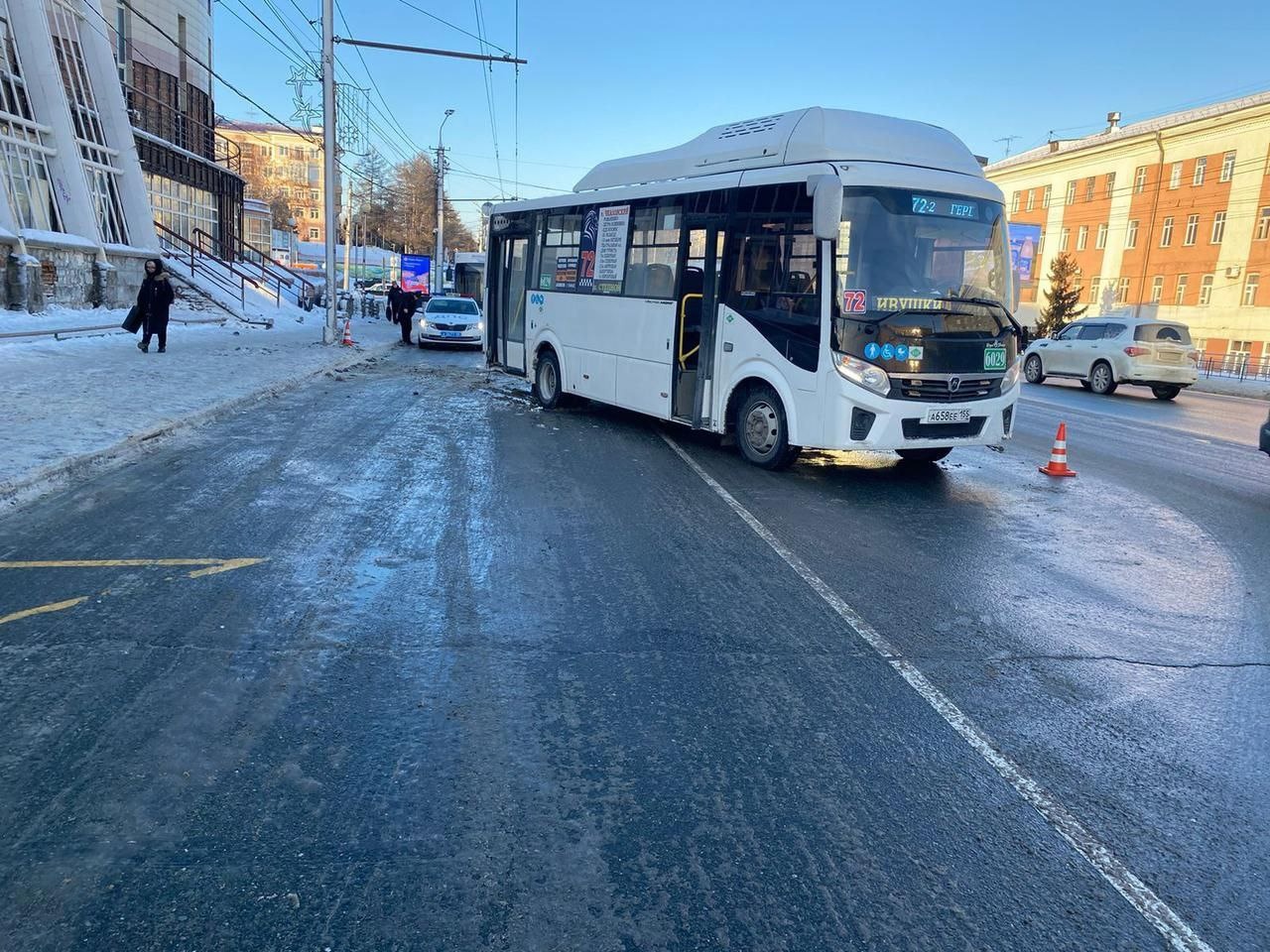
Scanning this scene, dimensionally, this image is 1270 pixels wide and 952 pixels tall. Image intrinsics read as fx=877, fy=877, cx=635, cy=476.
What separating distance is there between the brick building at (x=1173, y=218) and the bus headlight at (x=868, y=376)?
40.5 meters

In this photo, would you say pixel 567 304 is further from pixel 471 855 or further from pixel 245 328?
pixel 245 328

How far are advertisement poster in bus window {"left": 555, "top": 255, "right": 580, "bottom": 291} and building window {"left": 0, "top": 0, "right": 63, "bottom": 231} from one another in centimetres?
1587

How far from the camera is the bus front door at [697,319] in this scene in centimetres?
977

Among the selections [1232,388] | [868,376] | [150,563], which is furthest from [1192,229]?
[150,563]

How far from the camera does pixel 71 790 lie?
2994 mm

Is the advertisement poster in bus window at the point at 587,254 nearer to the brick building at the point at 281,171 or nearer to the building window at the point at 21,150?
the building window at the point at 21,150

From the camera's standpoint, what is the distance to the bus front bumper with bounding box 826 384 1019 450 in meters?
8.13

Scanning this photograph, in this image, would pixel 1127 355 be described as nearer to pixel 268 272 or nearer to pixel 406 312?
pixel 406 312

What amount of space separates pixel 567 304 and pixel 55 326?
530 inches

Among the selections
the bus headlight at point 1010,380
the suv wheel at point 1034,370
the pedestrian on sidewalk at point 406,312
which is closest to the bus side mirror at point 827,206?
the bus headlight at point 1010,380

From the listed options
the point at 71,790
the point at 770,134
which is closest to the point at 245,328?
the point at 770,134

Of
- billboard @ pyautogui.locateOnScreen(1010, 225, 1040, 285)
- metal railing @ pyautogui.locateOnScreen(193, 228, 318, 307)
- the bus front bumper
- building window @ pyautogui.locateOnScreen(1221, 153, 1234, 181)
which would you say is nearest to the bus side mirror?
the bus front bumper

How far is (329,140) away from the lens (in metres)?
22.9

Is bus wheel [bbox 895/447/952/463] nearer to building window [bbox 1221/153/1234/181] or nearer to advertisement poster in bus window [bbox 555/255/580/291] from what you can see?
advertisement poster in bus window [bbox 555/255/580/291]
